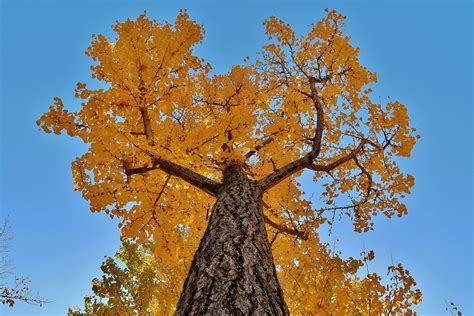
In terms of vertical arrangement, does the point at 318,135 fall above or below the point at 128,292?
above

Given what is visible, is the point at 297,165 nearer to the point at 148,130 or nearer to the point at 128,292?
the point at 148,130

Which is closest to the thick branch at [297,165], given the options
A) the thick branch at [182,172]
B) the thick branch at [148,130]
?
the thick branch at [182,172]

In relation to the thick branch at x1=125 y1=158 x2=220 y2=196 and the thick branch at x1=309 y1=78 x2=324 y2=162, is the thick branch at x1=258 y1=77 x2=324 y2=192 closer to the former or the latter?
the thick branch at x1=309 y1=78 x2=324 y2=162

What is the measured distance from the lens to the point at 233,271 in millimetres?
Result: 2219

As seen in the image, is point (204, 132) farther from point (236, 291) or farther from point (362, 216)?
point (362, 216)

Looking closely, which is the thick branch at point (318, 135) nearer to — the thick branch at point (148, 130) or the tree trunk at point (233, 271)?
the tree trunk at point (233, 271)

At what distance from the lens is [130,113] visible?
4.93 meters

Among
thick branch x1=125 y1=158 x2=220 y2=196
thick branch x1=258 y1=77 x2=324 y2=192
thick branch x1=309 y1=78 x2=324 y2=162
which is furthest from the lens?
thick branch x1=309 y1=78 x2=324 y2=162

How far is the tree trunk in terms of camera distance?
1896 mm

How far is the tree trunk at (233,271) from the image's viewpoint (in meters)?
1.90

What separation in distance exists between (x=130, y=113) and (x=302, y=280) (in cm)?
417

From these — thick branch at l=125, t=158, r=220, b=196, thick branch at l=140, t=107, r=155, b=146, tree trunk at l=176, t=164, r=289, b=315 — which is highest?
thick branch at l=140, t=107, r=155, b=146

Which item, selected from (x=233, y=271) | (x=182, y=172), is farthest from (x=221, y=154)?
(x=233, y=271)

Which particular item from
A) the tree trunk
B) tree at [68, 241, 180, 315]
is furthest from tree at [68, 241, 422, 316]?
the tree trunk
